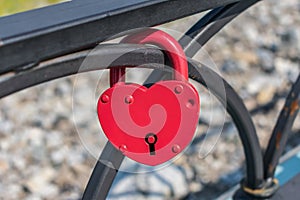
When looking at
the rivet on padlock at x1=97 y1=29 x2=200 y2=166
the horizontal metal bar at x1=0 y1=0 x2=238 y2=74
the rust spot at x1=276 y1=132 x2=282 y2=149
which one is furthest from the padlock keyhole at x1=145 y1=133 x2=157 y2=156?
the rust spot at x1=276 y1=132 x2=282 y2=149

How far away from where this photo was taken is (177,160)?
2.30m

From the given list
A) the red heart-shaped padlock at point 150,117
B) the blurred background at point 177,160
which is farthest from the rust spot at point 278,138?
the blurred background at point 177,160

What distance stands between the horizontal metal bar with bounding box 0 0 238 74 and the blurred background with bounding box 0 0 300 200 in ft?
3.10

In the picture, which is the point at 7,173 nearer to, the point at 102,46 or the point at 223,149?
the point at 223,149

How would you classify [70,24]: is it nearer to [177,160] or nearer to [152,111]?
[152,111]

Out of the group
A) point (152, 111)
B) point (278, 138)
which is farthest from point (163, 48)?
point (278, 138)

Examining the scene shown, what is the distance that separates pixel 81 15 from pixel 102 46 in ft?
0.18

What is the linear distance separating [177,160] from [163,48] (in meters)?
1.65

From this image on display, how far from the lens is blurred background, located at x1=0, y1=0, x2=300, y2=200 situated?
7.16 ft

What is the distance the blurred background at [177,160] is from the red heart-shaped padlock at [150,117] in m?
0.84

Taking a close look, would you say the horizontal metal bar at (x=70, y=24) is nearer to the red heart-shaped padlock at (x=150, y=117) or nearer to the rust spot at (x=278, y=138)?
the red heart-shaped padlock at (x=150, y=117)

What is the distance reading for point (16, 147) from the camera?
242 cm

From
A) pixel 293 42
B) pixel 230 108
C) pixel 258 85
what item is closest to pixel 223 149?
pixel 258 85

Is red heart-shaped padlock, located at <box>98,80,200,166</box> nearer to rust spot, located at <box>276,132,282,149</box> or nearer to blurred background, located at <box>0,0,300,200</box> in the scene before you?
rust spot, located at <box>276,132,282,149</box>
